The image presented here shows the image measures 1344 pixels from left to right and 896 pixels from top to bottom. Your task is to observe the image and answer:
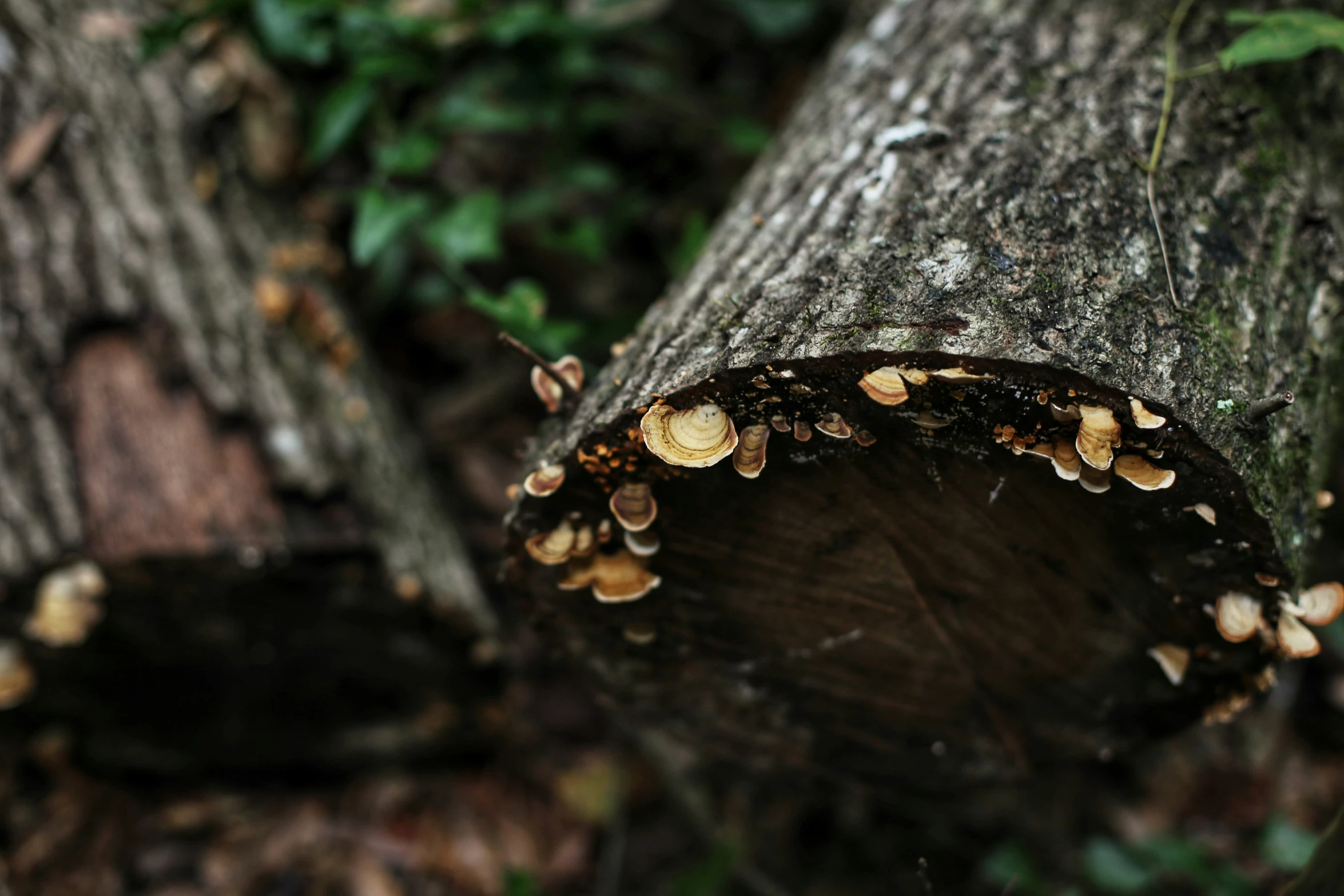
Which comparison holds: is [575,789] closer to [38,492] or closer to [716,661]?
[716,661]

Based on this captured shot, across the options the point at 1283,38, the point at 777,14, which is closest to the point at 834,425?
the point at 1283,38

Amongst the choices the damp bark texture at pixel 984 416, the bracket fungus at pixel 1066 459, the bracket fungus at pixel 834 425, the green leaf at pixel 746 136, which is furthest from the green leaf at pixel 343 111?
the bracket fungus at pixel 1066 459

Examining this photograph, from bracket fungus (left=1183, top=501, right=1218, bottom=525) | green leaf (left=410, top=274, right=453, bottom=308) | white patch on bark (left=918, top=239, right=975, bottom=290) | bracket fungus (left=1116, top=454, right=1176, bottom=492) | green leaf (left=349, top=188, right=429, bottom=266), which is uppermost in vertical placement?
green leaf (left=349, top=188, right=429, bottom=266)

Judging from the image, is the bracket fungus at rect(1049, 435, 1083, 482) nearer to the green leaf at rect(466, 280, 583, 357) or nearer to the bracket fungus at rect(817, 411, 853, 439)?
the bracket fungus at rect(817, 411, 853, 439)

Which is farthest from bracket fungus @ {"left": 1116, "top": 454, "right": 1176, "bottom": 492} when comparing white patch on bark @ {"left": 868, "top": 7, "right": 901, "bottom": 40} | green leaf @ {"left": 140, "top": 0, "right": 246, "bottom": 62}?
green leaf @ {"left": 140, "top": 0, "right": 246, "bottom": 62}

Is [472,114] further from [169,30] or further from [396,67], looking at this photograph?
[169,30]
